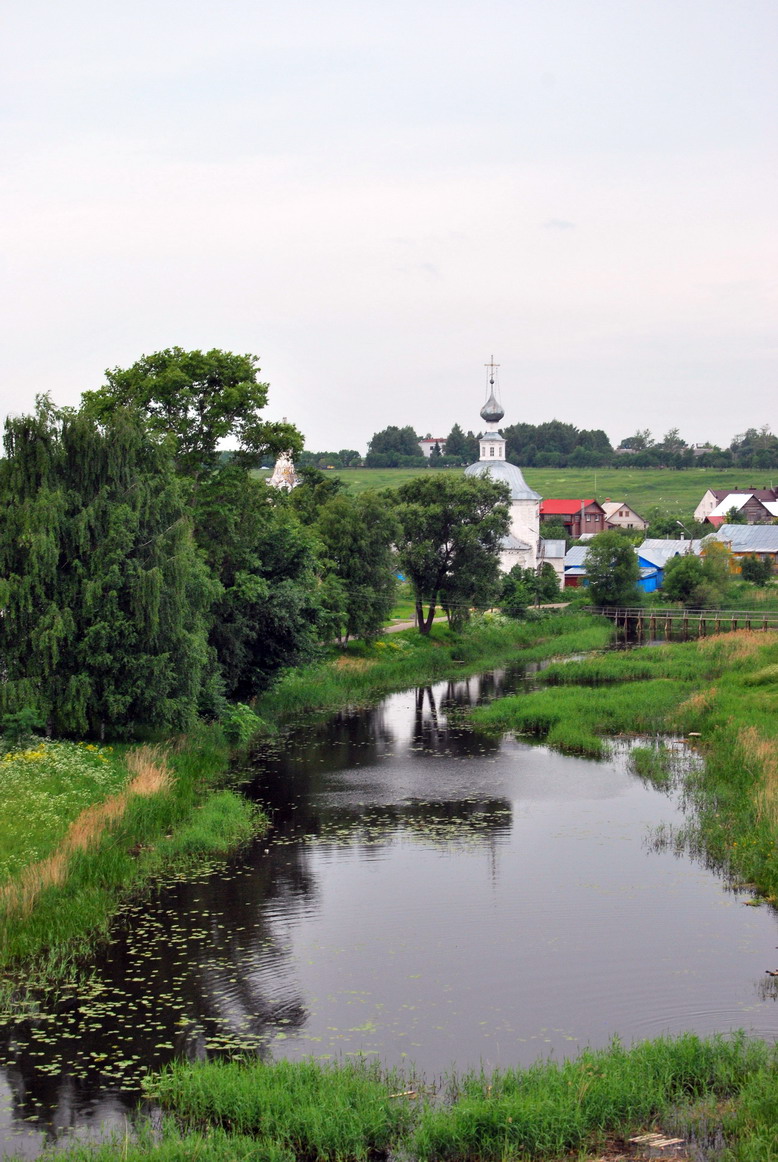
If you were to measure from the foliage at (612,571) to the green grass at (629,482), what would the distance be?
55.9 m

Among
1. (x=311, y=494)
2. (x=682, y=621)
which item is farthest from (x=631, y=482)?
(x=311, y=494)

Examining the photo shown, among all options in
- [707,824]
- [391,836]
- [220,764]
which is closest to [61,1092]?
[391,836]

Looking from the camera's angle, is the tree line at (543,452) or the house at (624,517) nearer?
the house at (624,517)

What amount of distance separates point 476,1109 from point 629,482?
141m

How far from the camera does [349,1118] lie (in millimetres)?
10852

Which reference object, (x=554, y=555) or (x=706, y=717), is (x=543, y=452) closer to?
(x=554, y=555)

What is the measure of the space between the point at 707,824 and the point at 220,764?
1174 cm

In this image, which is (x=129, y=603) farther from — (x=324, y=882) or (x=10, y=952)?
(x=10, y=952)

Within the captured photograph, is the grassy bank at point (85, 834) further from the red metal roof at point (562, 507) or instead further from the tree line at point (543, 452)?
the tree line at point (543, 452)

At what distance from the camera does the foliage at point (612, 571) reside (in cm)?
6344

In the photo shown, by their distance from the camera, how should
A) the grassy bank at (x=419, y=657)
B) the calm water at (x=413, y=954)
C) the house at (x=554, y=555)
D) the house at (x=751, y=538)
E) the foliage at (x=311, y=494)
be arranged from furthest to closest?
1. the house at (x=751, y=538)
2. the house at (x=554, y=555)
3. the foliage at (x=311, y=494)
4. the grassy bank at (x=419, y=657)
5. the calm water at (x=413, y=954)

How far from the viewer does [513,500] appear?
75188 mm

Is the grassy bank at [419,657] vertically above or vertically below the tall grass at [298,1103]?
above

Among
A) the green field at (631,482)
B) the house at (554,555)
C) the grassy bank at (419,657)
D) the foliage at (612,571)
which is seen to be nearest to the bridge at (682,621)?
the foliage at (612,571)
